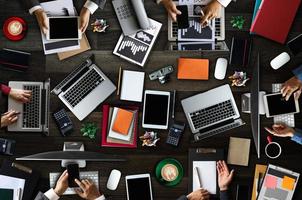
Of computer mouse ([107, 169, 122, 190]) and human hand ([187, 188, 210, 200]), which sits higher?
computer mouse ([107, 169, 122, 190])

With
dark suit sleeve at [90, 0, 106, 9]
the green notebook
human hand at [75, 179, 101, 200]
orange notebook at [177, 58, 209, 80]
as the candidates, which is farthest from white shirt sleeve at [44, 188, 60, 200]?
dark suit sleeve at [90, 0, 106, 9]

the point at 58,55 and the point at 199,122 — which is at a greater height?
the point at 58,55

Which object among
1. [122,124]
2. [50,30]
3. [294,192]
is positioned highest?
[50,30]

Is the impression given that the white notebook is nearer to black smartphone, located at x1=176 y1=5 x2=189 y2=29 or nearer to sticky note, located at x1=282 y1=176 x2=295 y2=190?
black smartphone, located at x1=176 y1=5 x2=189 y2=29

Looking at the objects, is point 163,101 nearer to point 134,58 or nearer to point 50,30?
point 134,58

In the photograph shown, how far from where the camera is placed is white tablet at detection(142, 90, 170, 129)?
3164 mm

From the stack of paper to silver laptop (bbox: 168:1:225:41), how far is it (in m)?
1.29

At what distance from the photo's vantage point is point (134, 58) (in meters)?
3.18

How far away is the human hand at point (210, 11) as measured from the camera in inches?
124

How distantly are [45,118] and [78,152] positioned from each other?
30cm

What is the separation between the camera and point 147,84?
10.5ft

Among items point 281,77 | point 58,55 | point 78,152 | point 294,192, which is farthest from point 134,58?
point 294,192

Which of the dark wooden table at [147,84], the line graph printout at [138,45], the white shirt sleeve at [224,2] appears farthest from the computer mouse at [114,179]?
the white shirt sleeve at [224,2]

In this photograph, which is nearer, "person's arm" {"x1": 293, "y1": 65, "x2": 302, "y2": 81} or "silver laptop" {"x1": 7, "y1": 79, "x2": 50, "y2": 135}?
"person's arm" {"x1": 293, "y1": 65, "x2": 302, "y2": 81}
